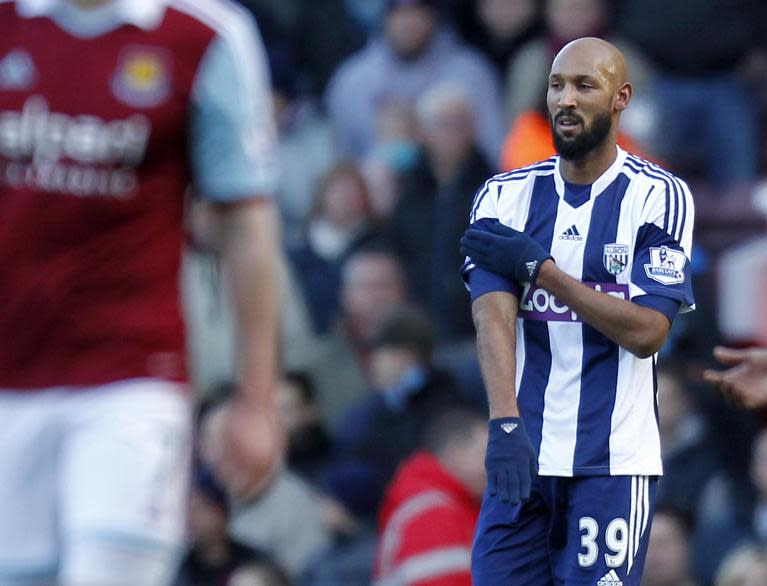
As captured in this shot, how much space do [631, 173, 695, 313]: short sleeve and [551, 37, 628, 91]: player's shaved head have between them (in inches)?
14.2

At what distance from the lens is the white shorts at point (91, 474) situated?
4316 mm

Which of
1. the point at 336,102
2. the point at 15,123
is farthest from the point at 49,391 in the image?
the point at 336,102

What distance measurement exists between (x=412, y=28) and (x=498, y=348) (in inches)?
247

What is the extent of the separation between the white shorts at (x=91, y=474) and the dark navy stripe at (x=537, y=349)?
3.51 feet

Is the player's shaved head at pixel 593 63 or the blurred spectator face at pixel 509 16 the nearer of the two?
the player's shaved head at pixel 593 63

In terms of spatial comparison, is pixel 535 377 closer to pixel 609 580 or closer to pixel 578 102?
pixel 609 580

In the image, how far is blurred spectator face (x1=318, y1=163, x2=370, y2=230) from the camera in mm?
10430

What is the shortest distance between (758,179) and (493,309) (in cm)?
555

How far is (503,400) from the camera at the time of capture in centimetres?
482

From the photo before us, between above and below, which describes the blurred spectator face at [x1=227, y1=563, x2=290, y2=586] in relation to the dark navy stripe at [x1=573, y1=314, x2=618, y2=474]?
below

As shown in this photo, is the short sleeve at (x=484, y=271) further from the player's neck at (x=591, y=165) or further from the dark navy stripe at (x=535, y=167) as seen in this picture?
the player's neck at (x=591, y=165)

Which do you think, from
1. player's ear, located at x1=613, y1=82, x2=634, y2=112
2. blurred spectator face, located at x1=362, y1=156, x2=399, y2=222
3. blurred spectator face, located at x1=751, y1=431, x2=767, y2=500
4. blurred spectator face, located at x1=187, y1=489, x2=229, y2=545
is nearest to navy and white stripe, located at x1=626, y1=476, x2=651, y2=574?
player's ear, located at x1=613, y1=82, x2=634, y2=112

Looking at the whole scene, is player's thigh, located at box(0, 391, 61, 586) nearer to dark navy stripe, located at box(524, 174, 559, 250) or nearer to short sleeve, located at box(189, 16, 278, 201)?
short sleeve, located at box(189, 16, 278, 201)

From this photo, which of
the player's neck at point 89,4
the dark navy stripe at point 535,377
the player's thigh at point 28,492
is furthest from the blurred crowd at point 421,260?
the player's neck at point 89,4
